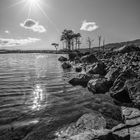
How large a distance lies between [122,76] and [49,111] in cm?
650

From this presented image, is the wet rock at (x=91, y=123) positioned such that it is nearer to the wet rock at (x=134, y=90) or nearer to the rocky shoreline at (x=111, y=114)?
the rocky shoreline at (x=111, y=114)

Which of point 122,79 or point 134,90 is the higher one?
point 122,79

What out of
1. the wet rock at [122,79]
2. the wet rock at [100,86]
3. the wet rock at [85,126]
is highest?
the wet rock at [122,79]

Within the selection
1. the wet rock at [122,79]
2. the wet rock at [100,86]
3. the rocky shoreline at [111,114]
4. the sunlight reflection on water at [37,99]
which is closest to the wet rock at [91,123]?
the rocky shoreline at [111,114]

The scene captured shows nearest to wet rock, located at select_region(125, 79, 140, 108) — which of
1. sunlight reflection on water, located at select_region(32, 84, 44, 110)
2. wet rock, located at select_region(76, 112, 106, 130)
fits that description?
wet rock, located at select_region(76, 112, 106, 130)

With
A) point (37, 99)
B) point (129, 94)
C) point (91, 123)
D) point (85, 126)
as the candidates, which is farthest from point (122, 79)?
point (37, 99)

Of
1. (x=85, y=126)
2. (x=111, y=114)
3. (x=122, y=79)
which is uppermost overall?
(x=122, y=79)

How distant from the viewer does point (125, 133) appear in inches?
177

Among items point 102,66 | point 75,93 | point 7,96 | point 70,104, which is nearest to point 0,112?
point 7,96

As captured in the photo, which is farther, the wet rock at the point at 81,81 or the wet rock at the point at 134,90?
the wet rock at the point at 81,81

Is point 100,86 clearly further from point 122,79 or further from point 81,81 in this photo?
point 81,81

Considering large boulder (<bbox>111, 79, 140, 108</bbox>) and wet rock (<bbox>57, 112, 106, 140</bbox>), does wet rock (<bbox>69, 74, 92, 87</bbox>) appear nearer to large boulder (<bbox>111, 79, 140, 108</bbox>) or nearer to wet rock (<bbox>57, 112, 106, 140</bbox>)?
large boulder (<bbox>111, 79, 140, 108</bbox>)

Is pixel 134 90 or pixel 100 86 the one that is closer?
pixel 134 90

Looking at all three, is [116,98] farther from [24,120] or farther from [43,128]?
[24,120]
